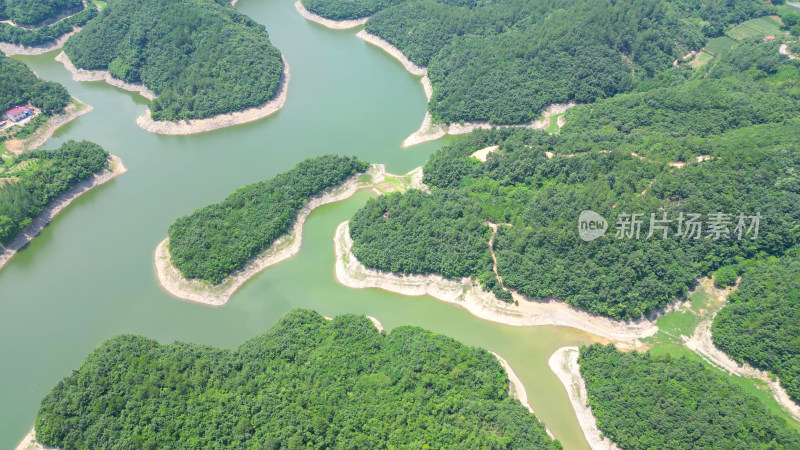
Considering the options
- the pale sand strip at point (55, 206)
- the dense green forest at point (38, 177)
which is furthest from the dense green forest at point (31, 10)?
the pale sand strip at point (55, 206)

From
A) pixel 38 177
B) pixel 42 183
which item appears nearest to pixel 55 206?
pixel 42 183

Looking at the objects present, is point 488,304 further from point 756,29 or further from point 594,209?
point 756,29

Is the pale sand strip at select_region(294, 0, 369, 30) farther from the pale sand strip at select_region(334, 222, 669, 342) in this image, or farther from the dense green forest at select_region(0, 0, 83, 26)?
the pale sand strip at select_region(334, 222, 669, 342)

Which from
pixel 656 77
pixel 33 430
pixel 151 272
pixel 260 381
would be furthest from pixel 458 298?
pixel 656 77

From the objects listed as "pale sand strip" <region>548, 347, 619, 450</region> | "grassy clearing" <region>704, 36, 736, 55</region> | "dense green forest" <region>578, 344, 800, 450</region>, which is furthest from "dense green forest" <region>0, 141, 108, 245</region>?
"grassy clearing" <region>704, 36, 736, 55</region>

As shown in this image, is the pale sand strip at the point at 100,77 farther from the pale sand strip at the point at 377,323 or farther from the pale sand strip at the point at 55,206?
the pale sand strip at the point at 377,323

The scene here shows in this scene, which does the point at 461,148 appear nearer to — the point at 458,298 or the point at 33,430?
the point at 458,298
